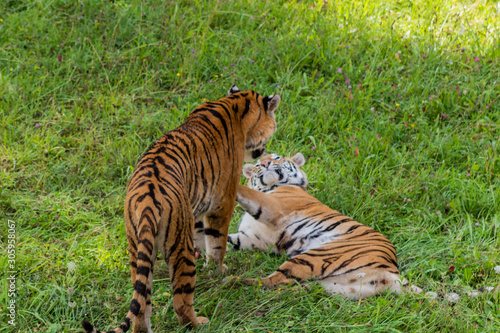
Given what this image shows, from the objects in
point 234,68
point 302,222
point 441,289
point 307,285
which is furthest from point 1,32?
point 441,289

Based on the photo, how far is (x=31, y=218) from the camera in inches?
161

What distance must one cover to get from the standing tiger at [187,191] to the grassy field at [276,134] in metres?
0.38

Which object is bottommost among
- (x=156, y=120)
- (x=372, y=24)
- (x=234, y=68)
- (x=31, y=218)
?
(x=31, y=218)

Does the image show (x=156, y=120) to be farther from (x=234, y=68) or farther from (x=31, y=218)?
(x=31, y=218)

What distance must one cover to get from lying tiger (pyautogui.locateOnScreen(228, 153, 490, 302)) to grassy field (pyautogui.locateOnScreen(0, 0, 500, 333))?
126 mm

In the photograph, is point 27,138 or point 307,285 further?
point 27,138

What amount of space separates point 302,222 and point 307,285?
762 millimetres

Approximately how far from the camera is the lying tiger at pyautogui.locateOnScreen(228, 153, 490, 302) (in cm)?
345

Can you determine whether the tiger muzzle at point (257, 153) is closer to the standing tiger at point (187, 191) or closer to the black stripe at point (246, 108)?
the standing tiger at point (187, 191)

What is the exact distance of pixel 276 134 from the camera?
5320 millimetres

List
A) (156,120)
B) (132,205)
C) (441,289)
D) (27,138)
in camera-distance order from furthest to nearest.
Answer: (156,120) → (27,138) → (441,289) → (132,205)

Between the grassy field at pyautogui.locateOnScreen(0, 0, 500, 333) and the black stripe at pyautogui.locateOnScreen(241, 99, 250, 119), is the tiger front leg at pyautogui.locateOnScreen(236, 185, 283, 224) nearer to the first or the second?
the grassy field at pyautogui.locateOnScreen(0, 0, 500, 333)

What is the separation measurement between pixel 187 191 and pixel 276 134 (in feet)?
8.00

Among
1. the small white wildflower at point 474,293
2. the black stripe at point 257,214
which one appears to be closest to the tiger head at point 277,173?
the black stripe at point 257,214
